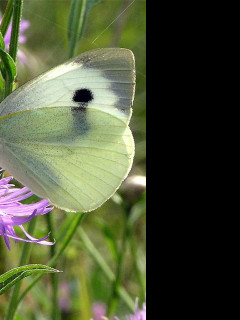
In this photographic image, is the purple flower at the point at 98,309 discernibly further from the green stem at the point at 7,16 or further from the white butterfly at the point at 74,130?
the green stem at the point at 7,16

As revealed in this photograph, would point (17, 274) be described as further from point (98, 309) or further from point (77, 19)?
point (98, 309)

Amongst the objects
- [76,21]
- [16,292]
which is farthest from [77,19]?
[16,292]

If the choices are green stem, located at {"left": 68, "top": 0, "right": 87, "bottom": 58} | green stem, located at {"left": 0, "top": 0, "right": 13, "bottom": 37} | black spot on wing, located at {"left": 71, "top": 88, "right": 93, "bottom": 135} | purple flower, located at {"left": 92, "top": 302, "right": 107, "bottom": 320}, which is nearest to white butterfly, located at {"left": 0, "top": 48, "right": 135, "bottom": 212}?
black spot on wing, located at {"left": 71, "top": 88, "right": 93, "bottom": 135}

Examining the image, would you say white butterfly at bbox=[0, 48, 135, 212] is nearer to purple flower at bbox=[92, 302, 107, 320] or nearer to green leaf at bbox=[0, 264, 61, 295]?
green leaf at bbox=[0, 264, 61, 295]

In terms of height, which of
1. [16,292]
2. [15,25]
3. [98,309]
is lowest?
[98,309]
